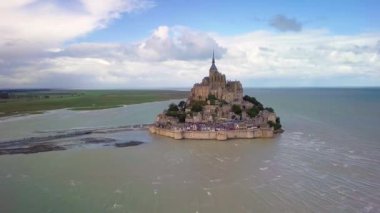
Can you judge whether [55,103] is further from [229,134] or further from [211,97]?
[229,134]

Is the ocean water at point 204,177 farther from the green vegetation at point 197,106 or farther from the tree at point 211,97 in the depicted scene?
the tree at point 211,97

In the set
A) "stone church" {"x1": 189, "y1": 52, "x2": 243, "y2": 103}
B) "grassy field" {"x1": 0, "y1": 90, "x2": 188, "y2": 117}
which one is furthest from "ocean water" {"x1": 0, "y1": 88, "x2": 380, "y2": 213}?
"grassy field" {"x1": 0, "y1": 90, "x2": 188, "y2": 117}

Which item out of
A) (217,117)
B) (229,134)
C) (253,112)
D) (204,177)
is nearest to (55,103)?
(217,117)

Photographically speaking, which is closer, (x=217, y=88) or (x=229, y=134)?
(x=229, y=134)

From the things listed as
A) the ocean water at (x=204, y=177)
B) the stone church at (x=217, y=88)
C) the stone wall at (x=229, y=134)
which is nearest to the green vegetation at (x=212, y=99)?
the stone church at (x=217, y=88)

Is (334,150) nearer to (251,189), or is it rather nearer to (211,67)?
(251,189)

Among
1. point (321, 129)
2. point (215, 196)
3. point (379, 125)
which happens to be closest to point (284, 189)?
point (215, 196)

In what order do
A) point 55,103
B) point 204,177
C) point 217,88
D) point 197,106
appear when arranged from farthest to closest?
1. point 55,103
2. point 217,88
3. point 197,106
4. point 204,177
